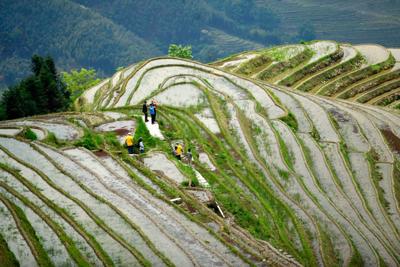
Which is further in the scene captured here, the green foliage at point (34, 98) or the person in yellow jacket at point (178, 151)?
the green foliage at point (34, 98)

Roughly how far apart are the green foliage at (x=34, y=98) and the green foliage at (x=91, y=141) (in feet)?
54.1

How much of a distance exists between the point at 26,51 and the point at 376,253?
150 metres

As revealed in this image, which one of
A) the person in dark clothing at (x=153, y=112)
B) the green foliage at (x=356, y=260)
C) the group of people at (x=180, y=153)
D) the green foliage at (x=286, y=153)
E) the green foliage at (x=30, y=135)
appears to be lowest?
the green foliage at (x=356, y=260)

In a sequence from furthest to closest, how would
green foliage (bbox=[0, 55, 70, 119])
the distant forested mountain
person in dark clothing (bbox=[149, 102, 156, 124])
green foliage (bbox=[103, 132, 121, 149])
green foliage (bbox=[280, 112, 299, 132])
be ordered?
the distant forested mountain, green foliage (bbox=[0, 55, 70, 119]), green foliage (bbox=[280, 112, 299, 132]), person in dark clothing (bbox=[149, 102, 156, 124]), green foliage (bbox=[103, 132, 121, 149])

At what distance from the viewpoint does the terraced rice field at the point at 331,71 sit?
44438mm

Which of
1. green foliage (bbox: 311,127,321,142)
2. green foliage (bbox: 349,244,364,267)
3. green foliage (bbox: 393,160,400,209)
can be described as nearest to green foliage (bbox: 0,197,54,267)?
green foliage (bbox: 349,244,364,267)

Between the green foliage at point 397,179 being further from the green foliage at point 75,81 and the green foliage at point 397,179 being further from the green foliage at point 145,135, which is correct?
the green foliage at point 75,81

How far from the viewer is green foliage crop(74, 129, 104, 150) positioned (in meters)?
23.8

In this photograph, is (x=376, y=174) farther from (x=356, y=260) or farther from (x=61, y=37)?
(x=61, y=37)

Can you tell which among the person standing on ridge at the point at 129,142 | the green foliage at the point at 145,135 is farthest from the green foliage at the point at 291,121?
the person standing on ridge at the point at 129,142

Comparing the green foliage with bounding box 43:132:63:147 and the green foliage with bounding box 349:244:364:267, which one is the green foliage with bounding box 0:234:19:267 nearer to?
the green foliage with bounding box 43:132:63:147

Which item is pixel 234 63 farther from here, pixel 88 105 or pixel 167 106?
pixel 167 106

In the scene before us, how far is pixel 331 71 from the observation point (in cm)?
4662

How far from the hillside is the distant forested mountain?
118 m
